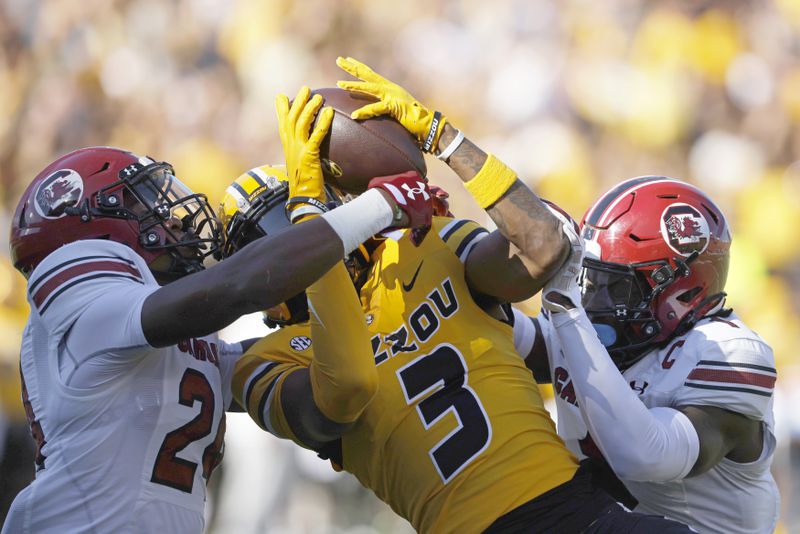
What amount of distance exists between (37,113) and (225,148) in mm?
1462

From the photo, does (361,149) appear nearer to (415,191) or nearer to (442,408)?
(415,191)

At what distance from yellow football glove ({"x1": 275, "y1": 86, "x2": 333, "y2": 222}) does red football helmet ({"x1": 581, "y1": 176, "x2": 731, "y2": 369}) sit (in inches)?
41.3

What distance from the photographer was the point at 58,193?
2922mm

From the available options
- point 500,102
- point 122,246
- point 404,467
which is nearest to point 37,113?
point 500,102

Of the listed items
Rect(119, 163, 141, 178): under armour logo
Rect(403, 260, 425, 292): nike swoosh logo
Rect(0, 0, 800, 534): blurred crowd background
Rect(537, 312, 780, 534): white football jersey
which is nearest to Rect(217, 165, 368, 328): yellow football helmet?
Rect(403, 260, 425, 292): nike swoosh logo

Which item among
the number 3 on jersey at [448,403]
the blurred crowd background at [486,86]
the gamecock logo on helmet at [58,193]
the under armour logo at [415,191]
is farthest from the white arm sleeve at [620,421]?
the blurred crowd background at [486,86]

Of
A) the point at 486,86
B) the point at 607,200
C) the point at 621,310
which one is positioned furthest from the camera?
the point at 486,86

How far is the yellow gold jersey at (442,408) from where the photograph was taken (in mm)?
2760

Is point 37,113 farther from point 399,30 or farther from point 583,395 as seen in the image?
point 583,395

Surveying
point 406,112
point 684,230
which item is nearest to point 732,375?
point 684,230

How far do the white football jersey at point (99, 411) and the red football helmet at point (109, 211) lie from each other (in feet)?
0.52

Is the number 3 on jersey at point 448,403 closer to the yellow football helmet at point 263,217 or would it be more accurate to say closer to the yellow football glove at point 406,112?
the yellow football helmet at point 263,217

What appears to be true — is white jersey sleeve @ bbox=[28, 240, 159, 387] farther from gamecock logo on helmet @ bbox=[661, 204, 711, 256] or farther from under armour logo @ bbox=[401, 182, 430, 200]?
gamecock logo on helmet @ bbox=[661, 204, 711, 256]

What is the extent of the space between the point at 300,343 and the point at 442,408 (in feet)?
1.80
